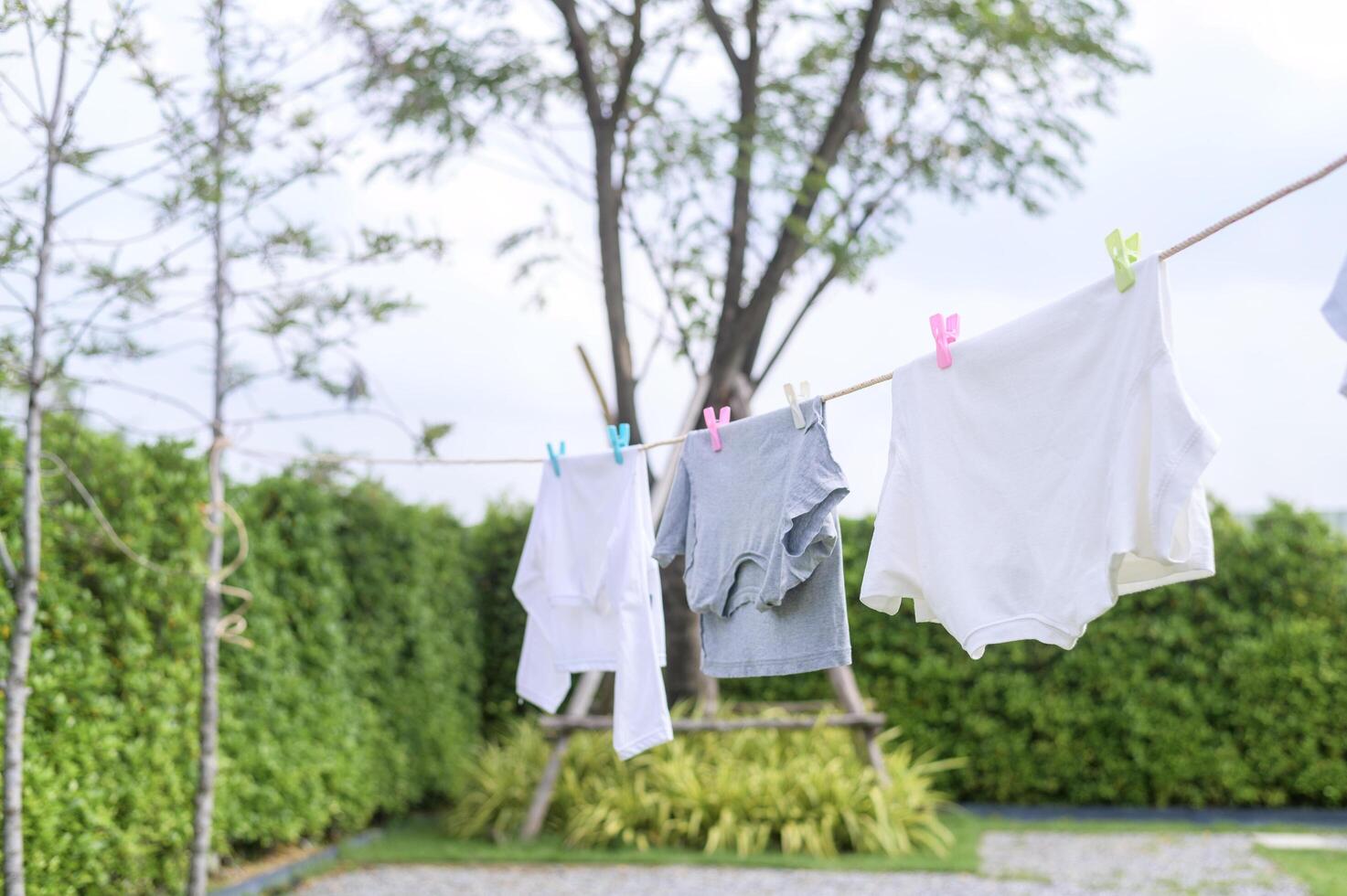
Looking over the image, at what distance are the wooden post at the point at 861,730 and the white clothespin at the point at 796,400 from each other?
3.74 meters

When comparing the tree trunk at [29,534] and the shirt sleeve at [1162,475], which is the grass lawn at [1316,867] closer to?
the shirt sleeve at [1162,475]

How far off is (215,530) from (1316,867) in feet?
15.7

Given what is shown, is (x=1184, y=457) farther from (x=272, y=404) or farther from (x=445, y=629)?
(x=445, y=629)

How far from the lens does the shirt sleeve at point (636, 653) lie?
8.78ft

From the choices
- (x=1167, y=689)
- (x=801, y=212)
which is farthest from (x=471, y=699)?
(x=1167, y=689)

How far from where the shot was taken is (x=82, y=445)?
13.6ft

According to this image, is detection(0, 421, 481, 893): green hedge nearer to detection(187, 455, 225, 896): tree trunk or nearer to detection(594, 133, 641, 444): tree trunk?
detection(187, 455, 225, 896): tree trunk

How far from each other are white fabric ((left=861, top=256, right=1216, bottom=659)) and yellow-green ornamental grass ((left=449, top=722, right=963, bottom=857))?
3.73m

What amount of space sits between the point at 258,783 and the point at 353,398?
2.05 metres

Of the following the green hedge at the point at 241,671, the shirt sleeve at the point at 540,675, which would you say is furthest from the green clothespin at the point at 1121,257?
the green hedge at the point at 241,671

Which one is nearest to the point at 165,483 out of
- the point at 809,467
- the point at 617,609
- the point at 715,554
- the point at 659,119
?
the point at 617,609

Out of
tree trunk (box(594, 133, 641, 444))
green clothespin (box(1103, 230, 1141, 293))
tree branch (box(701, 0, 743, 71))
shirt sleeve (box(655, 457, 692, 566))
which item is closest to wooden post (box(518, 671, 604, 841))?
tree trunk (box(594, 133, 641, 444))

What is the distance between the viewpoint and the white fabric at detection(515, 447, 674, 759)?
2.72 m

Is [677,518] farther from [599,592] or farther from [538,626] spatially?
[538,626]
